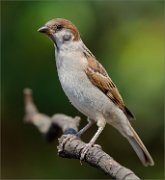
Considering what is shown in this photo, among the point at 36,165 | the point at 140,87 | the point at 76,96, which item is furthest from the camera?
the point at 36,165

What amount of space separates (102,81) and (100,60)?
70 centimetres

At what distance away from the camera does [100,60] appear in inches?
170

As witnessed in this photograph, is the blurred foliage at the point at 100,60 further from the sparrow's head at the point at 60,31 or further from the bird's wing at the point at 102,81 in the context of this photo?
the sparrow's head at the point at 60,31

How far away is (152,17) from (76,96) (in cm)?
129

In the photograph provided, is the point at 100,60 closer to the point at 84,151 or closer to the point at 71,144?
the point at 71,144

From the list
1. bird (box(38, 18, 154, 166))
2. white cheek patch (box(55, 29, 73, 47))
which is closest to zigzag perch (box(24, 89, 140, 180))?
bird (box(38, 18, 154, 166))

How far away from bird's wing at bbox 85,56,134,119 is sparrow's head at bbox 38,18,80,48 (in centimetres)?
17

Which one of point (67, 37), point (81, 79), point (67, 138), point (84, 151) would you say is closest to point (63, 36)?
point (67, 37)

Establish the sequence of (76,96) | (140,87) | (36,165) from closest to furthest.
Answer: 1. (76,96)
2. (140,87)
3. (36,165)

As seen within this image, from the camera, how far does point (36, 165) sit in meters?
4.45

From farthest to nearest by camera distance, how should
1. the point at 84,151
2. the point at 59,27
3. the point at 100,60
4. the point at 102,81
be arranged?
the point at 100,60, the point at 102,81, the point at 59,27, the point at 84,151

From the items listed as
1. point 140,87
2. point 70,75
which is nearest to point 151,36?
point 140,87

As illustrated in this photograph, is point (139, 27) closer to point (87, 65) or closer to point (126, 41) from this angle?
point (126, 41)

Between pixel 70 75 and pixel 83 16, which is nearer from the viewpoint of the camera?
pixel 70 75
